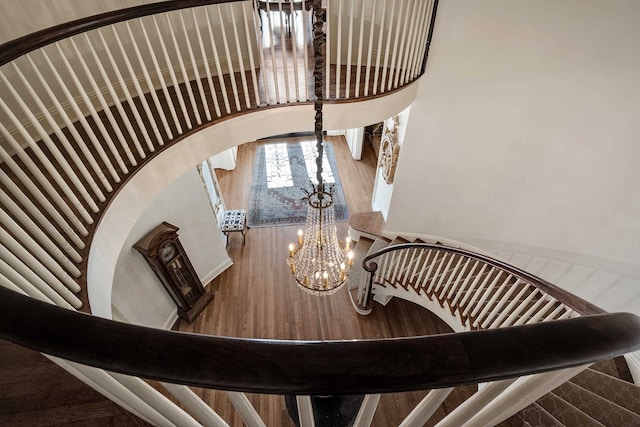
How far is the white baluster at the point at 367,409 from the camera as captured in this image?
0.65 meters

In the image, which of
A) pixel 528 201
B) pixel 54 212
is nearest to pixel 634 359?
pixel 528 201

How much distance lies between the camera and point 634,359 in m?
2.92

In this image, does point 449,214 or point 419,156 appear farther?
point 449,214

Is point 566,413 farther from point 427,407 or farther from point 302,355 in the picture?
point 302,355

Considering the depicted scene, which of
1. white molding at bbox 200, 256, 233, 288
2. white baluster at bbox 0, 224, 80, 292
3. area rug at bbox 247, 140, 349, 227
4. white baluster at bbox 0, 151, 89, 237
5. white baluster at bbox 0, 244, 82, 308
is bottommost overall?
white baluster at bbox 0, 244, 82, 308

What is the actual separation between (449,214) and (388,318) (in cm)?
171

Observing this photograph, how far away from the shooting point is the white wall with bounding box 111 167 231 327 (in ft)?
10.7

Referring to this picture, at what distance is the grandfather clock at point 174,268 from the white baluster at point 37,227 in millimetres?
1521

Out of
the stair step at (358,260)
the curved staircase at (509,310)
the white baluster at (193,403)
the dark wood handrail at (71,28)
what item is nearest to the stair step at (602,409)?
the curved staircase at (509,310)

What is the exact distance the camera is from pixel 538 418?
151 centimetres

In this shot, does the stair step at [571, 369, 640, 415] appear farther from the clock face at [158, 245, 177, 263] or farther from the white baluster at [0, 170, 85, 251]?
the clock face at [158, 245, 177, 263]

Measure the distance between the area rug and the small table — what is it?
500mm

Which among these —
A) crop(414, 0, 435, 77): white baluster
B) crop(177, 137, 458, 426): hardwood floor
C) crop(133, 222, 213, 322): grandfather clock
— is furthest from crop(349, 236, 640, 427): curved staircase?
crop(133, 222, 213, 322): grandfather clock

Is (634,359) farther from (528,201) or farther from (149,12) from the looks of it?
(149,12)
